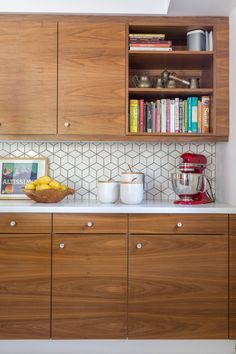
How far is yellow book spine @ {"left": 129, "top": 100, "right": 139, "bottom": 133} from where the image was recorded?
2.45 meters

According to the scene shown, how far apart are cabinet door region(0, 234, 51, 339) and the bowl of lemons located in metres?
0.29

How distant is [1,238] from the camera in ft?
6.95

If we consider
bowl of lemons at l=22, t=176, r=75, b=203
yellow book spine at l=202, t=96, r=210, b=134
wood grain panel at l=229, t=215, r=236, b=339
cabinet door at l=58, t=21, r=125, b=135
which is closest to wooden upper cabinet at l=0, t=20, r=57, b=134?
cabinet door at l=58, t=21, r=125, b=135

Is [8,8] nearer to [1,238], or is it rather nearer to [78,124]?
[78,124]

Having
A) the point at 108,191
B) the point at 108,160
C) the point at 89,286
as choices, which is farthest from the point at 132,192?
the point at 89,286

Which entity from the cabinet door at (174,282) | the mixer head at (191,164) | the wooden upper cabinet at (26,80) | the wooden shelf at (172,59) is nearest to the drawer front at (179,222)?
the cabinet door at (174,282)

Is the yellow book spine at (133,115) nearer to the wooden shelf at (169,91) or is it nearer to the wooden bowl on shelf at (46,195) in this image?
the wooden shelf at (169,91)

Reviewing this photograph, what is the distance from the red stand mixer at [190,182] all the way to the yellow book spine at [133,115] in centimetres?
40

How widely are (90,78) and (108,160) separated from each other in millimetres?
651

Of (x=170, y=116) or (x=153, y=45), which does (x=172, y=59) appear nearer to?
(x=153, y=45)

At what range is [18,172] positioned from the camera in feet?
8.84

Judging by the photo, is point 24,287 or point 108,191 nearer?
point 24,287

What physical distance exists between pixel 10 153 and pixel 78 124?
677 mm
